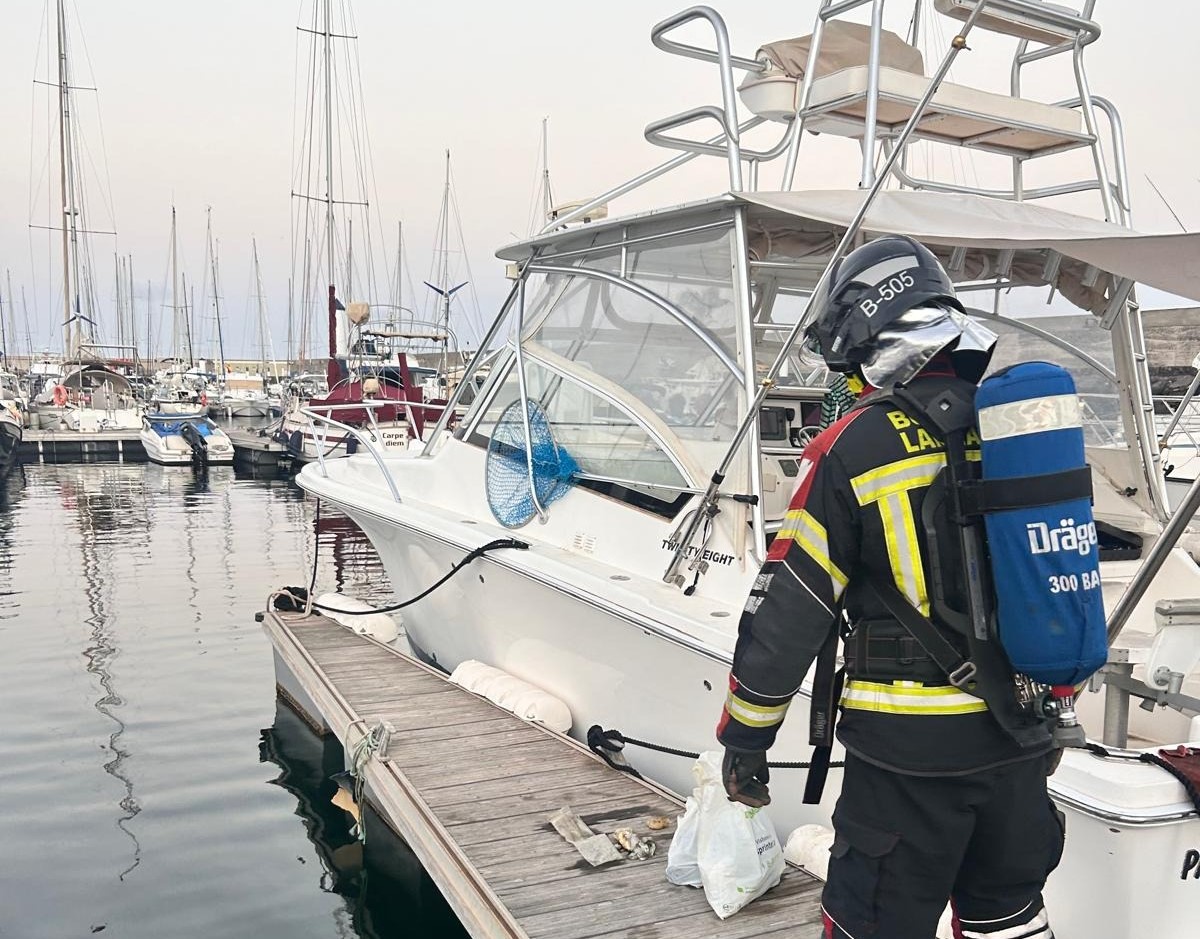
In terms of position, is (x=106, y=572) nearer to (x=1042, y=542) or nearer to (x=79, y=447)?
(x=1042, y=542)

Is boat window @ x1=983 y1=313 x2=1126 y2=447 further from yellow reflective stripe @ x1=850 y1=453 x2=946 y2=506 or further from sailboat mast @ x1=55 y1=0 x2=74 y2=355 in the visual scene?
sailboat mast @ x1=55 y1=0 x2=74 y2=355

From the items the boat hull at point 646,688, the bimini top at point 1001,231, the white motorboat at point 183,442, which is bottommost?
the white motorboat at point 183,442

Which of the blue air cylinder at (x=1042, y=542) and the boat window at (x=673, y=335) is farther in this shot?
the boat window at (x=673, y=335)

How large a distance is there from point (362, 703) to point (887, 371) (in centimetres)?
398

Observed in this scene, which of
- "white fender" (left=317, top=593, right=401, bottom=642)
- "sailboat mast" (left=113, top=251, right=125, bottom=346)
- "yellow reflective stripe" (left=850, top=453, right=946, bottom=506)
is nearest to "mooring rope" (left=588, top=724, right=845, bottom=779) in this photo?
"yellow reflective stripe" (left=850, top=453, right=946, bottom=506)

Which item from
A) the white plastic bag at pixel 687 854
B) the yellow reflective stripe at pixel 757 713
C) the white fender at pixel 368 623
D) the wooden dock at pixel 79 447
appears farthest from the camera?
the wooden dock at pixel 79 447

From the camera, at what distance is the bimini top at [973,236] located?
9.70ft

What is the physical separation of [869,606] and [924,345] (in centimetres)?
53

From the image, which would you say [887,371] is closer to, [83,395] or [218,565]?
[218,565]

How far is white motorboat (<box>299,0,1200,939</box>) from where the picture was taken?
11.9 feet

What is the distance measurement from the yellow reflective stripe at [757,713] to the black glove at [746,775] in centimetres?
7

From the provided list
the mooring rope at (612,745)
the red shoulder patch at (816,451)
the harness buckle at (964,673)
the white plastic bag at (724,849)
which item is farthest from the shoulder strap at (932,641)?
the mooring rope at (612,745)

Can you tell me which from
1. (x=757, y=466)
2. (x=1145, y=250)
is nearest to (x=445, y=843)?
(x=757, y=466)

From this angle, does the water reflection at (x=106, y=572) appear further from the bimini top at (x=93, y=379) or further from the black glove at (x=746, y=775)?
the bimini top at (x=93, y=379)
